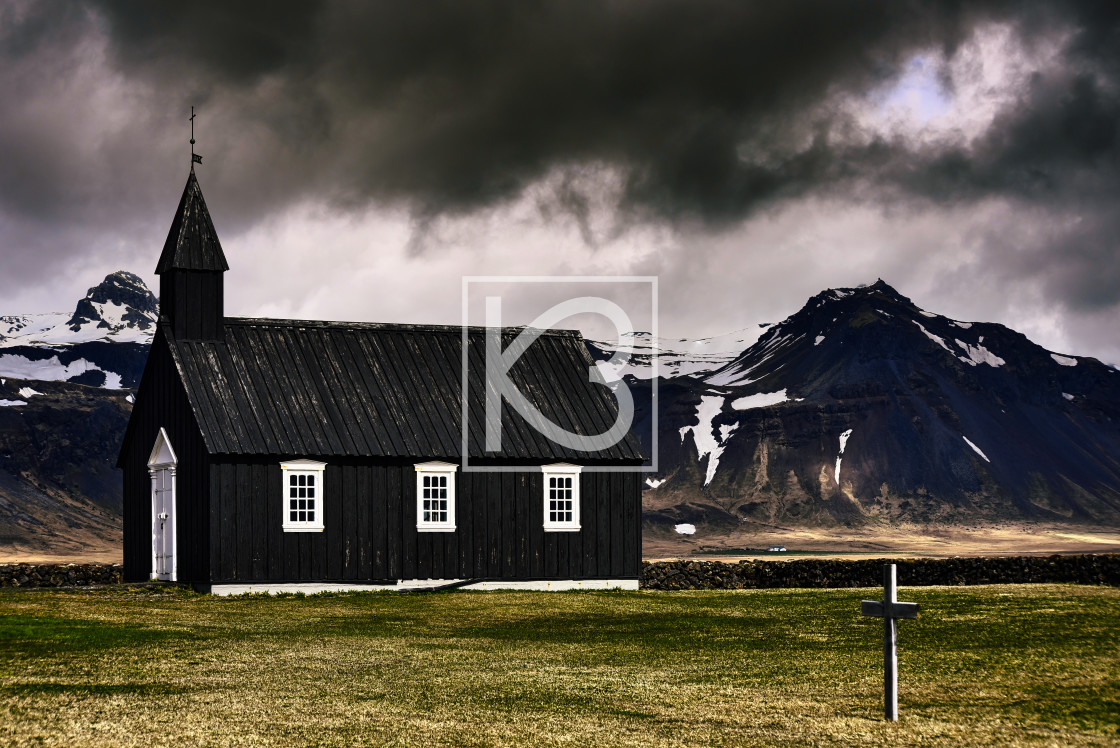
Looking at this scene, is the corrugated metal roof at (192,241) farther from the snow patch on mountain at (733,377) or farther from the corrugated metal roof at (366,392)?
the snow patch on mountain at (733,377)

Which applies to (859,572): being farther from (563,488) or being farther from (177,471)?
(177,471)

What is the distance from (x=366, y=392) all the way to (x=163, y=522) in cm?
616

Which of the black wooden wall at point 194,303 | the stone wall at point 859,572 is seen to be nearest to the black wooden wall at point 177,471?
the black wooden wall at point 194,303

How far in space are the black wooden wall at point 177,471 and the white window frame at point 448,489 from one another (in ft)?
17.7

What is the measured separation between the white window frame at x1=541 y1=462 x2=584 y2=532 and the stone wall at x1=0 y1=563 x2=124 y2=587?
12.1 m

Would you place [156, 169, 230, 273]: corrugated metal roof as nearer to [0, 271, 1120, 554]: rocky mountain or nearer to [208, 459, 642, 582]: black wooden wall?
[208, 459, 642, 582]: black wooden wall

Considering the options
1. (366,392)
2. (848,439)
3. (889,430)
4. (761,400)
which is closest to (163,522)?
(366,392)

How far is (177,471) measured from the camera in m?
36.0

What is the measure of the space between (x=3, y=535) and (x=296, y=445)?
99.9 metres

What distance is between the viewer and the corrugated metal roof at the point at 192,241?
3700 centimetres

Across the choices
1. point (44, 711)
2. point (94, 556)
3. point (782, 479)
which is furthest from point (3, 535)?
point (44, 711)

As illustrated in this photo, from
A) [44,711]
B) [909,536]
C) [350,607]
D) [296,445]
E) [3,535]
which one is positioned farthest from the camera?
[909,536]

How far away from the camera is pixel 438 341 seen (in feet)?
132

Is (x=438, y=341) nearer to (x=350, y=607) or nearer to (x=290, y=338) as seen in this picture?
(x=290, y=338)
